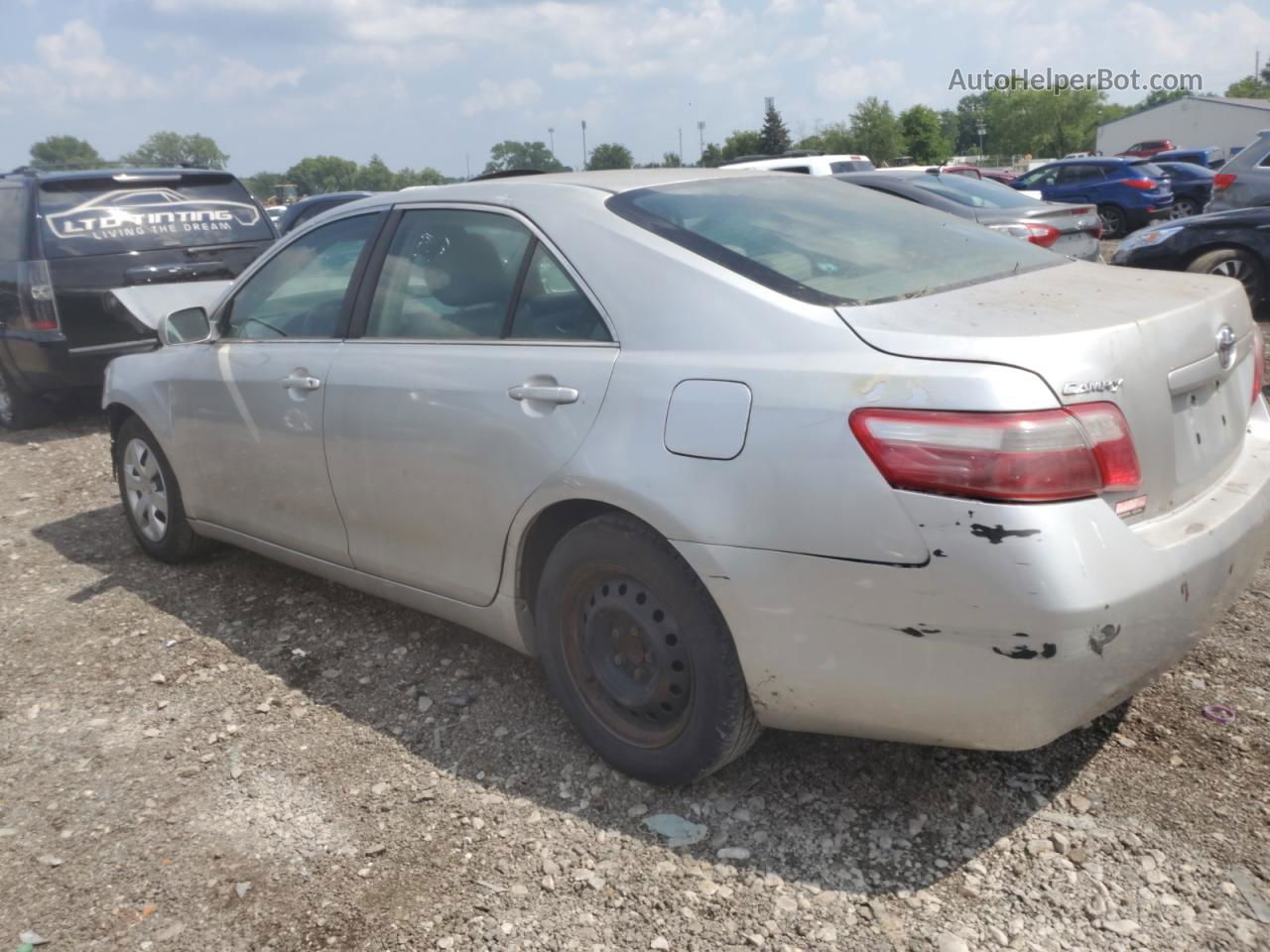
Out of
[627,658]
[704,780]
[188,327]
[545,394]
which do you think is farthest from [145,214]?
[704,780]

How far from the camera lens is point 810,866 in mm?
2652

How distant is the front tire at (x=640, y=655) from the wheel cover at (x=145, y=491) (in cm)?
253

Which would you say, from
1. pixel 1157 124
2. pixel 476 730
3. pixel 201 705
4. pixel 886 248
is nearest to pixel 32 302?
pixel 201 705

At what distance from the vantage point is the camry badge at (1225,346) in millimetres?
2738

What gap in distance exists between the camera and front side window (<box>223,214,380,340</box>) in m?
3.82

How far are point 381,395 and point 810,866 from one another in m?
1.88

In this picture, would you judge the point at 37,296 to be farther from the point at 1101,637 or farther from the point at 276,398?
the point at 1101,637

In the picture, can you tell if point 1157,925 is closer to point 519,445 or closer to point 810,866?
point 810,866

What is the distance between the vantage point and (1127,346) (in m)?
2.43

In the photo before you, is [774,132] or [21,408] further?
[774,132]

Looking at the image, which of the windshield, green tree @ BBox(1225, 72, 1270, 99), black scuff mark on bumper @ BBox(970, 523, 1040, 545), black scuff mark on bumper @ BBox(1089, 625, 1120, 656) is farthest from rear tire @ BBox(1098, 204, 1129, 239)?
green tree @ BBox(1225, 72, 1270, 99)

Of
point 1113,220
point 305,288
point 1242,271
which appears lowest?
point 1113,220

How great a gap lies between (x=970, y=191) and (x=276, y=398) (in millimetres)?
8717

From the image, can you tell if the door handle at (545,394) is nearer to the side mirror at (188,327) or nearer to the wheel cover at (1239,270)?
the side mirror at (188,327)
